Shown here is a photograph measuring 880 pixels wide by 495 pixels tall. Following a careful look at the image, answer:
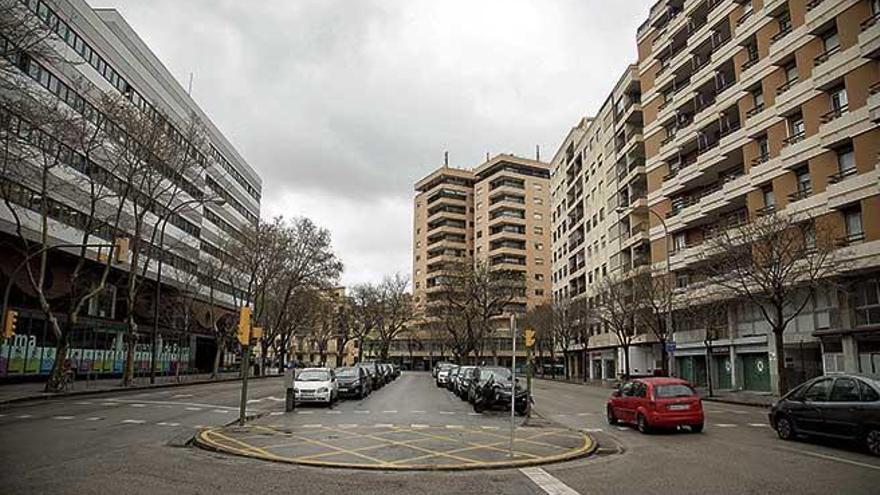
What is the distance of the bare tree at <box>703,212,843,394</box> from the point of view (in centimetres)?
2583

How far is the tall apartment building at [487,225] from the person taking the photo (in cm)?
10794

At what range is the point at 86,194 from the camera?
38281mm

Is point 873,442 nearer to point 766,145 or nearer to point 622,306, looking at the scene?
point 766,145

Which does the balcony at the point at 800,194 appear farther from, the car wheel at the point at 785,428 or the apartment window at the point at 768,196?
the car wheel at the point at 785,428

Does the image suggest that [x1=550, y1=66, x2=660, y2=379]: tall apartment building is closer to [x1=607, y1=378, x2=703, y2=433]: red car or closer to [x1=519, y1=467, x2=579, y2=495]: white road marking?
[x1=607, y1=378, x2=703, y2=433]: red car

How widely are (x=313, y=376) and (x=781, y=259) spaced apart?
19444 millimetres

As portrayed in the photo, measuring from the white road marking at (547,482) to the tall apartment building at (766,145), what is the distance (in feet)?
73.5

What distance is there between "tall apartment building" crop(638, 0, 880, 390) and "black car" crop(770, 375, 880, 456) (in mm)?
15118

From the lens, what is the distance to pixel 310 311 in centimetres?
6844

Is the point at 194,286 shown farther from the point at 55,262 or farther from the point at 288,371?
the point at 288,371

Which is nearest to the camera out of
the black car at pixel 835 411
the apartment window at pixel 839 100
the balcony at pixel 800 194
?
the black car at pixel 835 411

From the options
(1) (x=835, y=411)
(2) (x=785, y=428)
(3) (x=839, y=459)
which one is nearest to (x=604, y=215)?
(2) (x=785, y=428)

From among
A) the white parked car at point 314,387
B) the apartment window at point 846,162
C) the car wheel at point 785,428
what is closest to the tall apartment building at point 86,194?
the white parked car at point 314,387

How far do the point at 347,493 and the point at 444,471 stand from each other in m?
2.49
